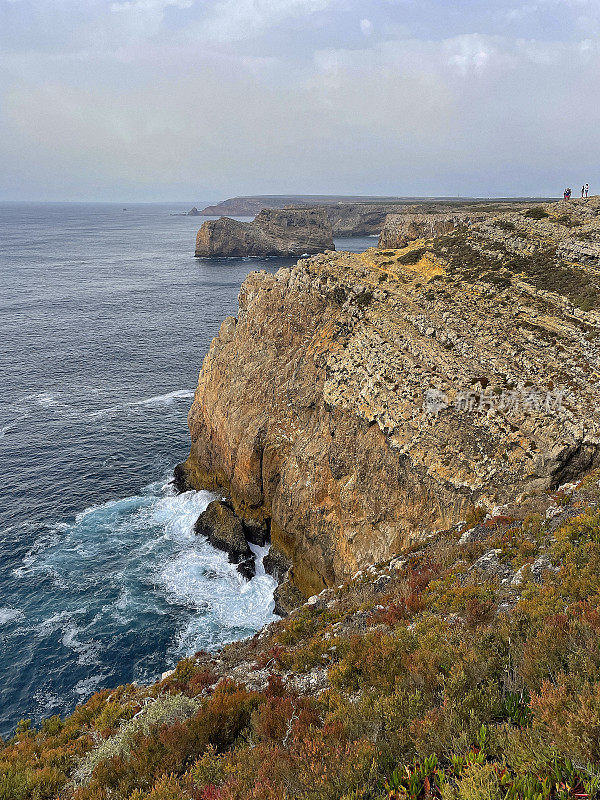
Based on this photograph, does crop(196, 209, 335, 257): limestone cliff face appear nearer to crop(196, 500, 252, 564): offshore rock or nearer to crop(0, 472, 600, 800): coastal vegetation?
crop(196, 500, 252, 564): offshore rock

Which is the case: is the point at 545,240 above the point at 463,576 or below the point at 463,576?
above

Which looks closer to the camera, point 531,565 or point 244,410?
point 531,565

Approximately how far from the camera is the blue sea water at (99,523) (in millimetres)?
27344

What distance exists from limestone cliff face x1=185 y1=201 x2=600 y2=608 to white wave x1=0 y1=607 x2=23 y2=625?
16.8 meters

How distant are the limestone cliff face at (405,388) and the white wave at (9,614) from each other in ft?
55.2

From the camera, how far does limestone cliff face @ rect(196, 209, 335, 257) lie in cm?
16762

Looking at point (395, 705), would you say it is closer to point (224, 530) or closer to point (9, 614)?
point (224, 530)

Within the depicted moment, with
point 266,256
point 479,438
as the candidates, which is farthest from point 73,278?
point 479,438

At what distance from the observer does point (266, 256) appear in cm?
18050

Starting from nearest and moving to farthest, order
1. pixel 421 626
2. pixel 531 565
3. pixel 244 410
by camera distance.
Result: 1. pixel 421 626
2. pixel 531 565
3. pixel 244 410

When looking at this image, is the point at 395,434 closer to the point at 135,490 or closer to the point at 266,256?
the point at 135,490

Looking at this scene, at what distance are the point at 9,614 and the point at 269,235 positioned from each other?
6605 inches

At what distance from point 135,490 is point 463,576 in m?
35.6

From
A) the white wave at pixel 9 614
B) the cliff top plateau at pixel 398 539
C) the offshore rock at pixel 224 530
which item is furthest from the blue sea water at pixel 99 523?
the cliff top plateau at pixel 398 539
